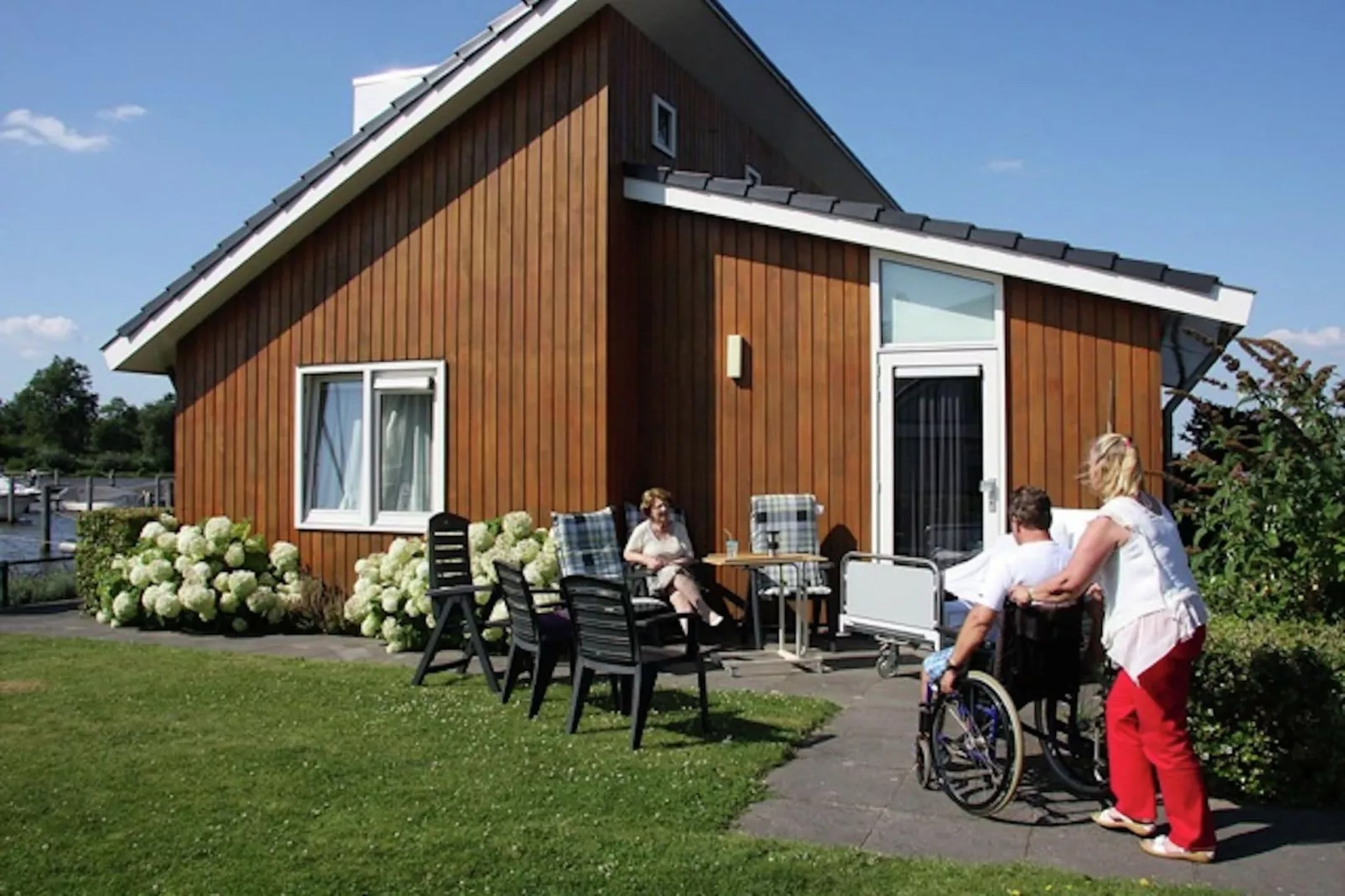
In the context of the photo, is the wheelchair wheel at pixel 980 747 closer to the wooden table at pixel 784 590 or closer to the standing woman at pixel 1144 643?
the standing woman at pixel 1144 643

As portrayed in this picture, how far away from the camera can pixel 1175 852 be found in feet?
14.3

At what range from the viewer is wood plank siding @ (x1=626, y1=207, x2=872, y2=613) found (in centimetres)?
940

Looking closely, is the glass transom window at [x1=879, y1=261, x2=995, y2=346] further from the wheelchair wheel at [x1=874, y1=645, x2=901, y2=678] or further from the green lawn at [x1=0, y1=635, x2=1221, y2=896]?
the green lawn at [x1=0, y1=635, x2=1221, y2=896]

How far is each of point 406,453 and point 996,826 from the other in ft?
24.1

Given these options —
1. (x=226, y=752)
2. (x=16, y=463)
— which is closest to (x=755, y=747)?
(x=226, y=752)

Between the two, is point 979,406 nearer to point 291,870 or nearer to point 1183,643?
point 1183,643

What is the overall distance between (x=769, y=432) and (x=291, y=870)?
6.12 metres

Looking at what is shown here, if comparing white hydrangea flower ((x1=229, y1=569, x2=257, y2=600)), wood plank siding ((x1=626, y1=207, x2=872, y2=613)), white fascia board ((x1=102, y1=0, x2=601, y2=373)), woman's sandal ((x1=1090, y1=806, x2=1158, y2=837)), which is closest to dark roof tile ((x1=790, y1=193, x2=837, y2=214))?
wood plank siding ((x1=626, y1=207, x2=872, y2=613))

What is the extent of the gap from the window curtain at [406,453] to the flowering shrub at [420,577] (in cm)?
81

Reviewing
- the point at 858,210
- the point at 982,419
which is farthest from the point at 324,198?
the point at 982,419

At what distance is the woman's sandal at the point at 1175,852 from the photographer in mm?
Result: 4328

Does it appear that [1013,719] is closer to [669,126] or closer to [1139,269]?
[1139,269]

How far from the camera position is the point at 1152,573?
445 centimetres

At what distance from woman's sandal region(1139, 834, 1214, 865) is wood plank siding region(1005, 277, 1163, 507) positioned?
169 inches
